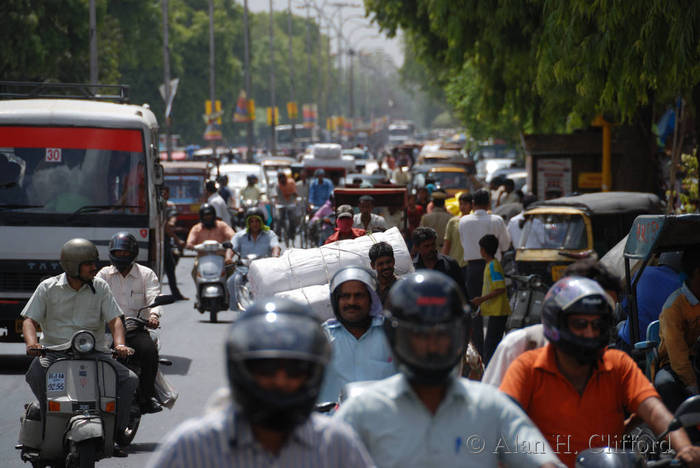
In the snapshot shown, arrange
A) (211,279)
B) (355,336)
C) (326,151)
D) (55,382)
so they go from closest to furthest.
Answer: (355,336)
(55,382)
(211,279)
(326,151)

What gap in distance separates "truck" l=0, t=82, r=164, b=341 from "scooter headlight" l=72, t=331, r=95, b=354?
574 cm

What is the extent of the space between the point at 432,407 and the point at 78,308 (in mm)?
5133

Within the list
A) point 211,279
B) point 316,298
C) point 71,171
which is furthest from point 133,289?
point 211,279

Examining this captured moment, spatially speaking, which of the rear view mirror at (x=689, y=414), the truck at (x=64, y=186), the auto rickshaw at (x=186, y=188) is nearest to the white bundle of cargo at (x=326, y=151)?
the auto rickshaw at (x=186, y=188)

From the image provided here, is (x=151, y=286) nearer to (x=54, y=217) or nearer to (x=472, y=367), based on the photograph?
(x=472, y=367)

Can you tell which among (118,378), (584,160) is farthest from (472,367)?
(584,160)

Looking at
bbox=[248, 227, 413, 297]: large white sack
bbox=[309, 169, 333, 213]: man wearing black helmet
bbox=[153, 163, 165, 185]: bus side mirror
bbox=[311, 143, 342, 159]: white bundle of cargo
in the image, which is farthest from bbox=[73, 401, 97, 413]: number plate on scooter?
bbox=[311, 143, 342, 159]: white bundle of cargo

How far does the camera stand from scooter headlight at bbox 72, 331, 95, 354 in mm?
7711

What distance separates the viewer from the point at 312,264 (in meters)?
8.95

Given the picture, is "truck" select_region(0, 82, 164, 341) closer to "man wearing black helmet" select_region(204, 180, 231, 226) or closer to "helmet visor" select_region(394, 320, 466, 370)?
"man wearing black helmet" select_region(204, 180, 231, 226)

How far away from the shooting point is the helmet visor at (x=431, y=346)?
3441 millimetres

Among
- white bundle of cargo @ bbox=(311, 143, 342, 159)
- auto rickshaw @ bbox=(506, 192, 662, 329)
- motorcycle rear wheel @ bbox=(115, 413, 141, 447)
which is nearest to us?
motorcycle rear wheel @ bbox=(115, 413, 141, 447)

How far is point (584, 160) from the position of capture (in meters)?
23.4

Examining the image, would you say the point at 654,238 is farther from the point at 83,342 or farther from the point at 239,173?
the point at 239,173
